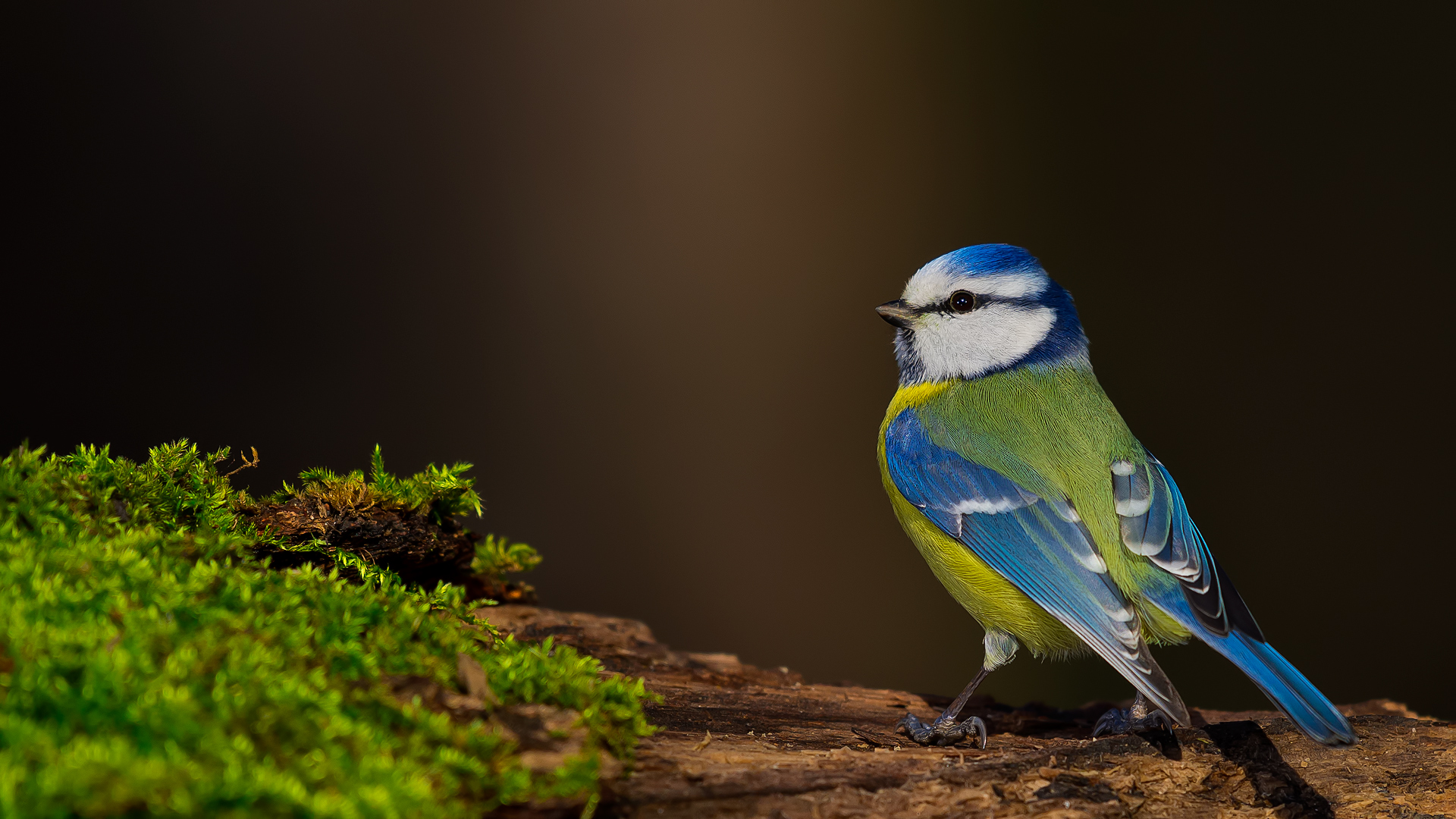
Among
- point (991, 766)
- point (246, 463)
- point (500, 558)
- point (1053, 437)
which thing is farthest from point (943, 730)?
point (246, 463)

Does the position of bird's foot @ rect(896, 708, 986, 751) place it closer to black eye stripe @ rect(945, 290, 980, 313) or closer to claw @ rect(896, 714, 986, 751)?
claw @ rect(896, 714, 986, 751)

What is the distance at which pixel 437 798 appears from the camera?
99 centimetres

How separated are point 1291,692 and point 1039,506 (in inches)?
22.0

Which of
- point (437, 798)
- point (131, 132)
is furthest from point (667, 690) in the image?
point (131, 132)

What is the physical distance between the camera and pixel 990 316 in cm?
230

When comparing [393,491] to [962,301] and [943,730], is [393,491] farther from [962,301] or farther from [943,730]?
[962,301]

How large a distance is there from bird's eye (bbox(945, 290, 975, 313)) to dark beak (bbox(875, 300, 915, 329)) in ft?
0.36

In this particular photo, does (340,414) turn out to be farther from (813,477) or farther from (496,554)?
(813,477)

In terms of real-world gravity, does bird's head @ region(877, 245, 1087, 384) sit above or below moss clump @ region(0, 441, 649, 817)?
above

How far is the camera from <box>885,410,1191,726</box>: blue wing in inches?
65.4

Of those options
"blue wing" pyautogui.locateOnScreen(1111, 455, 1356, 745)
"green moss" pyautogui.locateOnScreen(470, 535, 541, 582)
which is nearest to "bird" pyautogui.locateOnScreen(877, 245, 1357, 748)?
"blue wing" pyautogui.locateOnScreen(1111, 455, 1356, 745)

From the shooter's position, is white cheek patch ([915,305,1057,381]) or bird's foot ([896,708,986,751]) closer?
bird's foot ([896,708,986,751])

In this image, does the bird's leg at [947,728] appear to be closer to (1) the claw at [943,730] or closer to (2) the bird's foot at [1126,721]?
(1) the claw at [943,730]

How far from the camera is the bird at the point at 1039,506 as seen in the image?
5.46 ft
